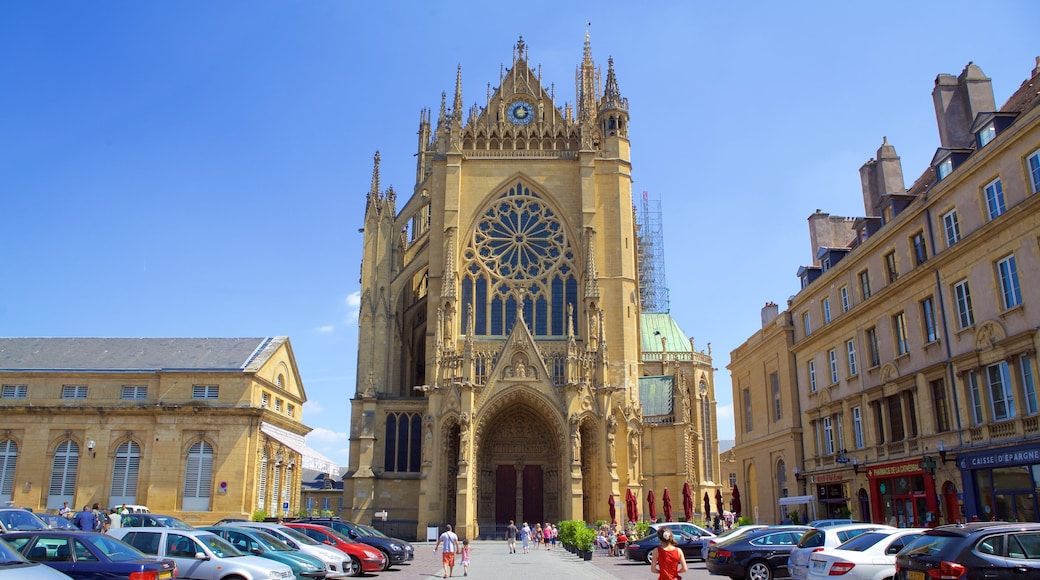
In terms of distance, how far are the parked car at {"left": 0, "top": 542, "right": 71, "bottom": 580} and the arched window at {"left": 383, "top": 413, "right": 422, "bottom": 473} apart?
3447 centimetres

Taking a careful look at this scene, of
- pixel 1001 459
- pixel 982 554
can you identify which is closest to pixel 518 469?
pixel 1001 459

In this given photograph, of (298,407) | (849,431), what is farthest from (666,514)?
(298,407)

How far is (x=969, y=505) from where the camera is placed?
73.0ft

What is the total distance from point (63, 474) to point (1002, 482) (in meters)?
41.9

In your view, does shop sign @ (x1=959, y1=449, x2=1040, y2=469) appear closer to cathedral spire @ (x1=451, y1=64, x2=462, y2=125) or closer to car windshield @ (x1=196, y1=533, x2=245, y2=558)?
car windshield @ (x1=196, y1=533, x2=245, y2=558)

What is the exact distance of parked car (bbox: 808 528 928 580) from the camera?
14094 mm

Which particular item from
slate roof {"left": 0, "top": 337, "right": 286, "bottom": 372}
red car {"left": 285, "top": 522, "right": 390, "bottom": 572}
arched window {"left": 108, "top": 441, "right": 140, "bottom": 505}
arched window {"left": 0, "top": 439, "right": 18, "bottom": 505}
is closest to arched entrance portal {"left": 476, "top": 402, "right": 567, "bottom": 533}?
slate roof {"left": 0, "top": 337, "right": 286, "bottom": 372}

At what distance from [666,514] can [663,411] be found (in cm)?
1271

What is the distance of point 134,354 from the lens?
45.6 m

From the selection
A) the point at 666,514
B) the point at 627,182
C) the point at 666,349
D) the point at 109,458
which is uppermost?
the point at 627,182

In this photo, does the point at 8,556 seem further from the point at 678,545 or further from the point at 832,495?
the point at 832,495

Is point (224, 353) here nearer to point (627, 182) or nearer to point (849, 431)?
point (627, 182)

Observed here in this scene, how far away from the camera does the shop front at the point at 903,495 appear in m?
23.9

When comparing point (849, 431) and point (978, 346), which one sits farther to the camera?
point (849, 431)
